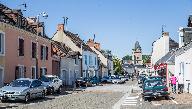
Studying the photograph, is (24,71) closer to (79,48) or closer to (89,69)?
(79,48)

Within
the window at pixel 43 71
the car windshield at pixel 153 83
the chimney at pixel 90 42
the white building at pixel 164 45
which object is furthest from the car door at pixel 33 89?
the chimney at pixel 90 42

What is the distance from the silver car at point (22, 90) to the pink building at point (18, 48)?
17.2 feet

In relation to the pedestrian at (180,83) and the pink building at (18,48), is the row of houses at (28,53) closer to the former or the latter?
the pink building at (18,48)

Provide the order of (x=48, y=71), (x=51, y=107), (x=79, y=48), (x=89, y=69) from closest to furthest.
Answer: (x=51, y=107), (x=48, y=71), (x=79, y=48), (x=89, y=69)

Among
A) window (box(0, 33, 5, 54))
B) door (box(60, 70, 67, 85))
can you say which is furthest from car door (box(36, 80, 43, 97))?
door (box(60, 70, 67, 85))

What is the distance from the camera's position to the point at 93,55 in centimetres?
8212

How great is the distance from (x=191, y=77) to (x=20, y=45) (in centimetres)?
1559

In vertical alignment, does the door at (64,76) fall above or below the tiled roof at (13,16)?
below

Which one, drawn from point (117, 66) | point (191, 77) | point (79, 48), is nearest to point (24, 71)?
point (191, 77)

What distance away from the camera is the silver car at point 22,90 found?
85.0 ft

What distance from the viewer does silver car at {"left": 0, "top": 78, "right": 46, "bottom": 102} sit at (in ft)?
85.0

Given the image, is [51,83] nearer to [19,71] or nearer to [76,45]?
[19,71]

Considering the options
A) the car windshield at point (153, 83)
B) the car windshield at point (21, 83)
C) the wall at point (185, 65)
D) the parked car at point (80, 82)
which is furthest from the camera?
the parked car at point (80, 82)

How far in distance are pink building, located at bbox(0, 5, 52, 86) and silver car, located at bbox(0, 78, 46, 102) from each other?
5240 mm
